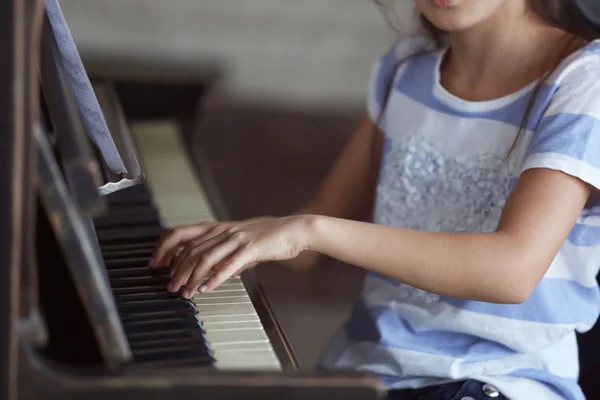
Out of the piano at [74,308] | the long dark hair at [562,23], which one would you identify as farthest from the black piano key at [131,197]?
the long dark hair at [562,23]

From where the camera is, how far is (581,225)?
1.19 metres

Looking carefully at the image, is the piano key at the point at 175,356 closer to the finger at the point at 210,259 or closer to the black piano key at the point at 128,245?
the finger at the point at 210,259

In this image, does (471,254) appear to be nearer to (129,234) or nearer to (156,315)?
(156,315)

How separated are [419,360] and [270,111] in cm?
168

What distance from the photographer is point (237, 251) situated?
99cm

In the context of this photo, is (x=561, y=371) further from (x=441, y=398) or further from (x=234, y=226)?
(x=234, y=226)

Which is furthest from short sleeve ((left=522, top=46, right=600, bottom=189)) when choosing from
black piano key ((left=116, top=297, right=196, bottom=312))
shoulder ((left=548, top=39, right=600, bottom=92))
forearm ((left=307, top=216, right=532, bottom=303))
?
black piano key ((left=116, top=297, right=196, bottom=312))

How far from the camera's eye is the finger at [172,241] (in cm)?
110

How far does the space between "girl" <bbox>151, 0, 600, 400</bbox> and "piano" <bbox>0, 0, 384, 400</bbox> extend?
0.25 feet

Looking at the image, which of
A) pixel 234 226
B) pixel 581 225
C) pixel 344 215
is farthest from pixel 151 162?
pixel 581 225

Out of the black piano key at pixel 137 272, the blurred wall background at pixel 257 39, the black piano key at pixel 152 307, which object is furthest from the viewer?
the blurred wall background at pixel 257 39

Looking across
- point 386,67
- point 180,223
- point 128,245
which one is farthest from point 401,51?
point 128,245

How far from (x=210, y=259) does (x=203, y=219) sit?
45 cm

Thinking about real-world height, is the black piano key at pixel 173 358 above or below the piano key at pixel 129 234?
above
